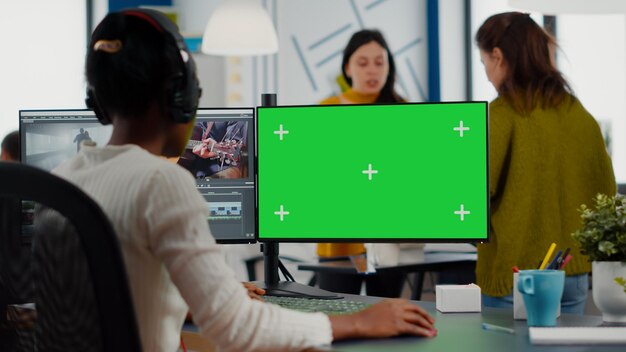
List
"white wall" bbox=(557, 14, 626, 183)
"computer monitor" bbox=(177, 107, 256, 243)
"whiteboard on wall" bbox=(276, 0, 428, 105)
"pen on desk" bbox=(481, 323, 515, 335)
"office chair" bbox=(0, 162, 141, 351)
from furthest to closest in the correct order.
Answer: "whiteboard on wall" bbox=(276, 0, 428, 105)
"white wall" bbox=(557, 14, 626, 183)
"computer monitor" bbox=(177, 107, 256, 243)
"pen on desk" bbox=(481, 323, 515, 335)
"office chair" bbox=(0, 162, 141, 351)

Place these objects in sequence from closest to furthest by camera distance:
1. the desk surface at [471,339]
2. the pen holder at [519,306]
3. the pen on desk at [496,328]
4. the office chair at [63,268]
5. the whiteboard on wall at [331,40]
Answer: the office chair at [63,268] < the desk surface at [471,339] < the pen on desk at [496,328] < the pen holder at [519,306] < the whiteboard on wall at [331,40]

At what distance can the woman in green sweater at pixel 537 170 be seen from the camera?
2.55 m

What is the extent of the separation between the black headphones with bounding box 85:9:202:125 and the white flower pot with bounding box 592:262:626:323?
2.92ft

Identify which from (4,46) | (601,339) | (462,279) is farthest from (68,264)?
(4,46)

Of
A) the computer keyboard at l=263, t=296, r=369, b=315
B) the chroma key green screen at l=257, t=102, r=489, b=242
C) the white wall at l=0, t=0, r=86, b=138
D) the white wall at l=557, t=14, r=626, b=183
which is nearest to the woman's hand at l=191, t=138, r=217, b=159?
the chroma key green screen at l=257, t=102, r=489, b=242

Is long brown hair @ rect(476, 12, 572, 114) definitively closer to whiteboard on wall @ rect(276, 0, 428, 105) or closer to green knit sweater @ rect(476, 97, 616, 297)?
green knit sweater @ rect(476, 97, 616, 297)

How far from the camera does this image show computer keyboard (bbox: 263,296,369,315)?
76.9 inches

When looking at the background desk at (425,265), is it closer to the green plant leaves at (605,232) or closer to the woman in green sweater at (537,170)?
the woman in green sweater at (537,170)

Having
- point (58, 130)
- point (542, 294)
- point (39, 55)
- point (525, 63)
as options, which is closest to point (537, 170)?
point (525, 63)

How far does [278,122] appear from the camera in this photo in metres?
2.28

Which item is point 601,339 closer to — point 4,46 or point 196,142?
point 196,142

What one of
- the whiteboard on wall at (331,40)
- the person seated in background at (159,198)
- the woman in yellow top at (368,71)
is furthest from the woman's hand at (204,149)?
the whiteboard on wall at (331,40)

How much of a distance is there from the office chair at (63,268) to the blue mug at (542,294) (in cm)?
93

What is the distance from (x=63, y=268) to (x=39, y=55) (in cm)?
626
